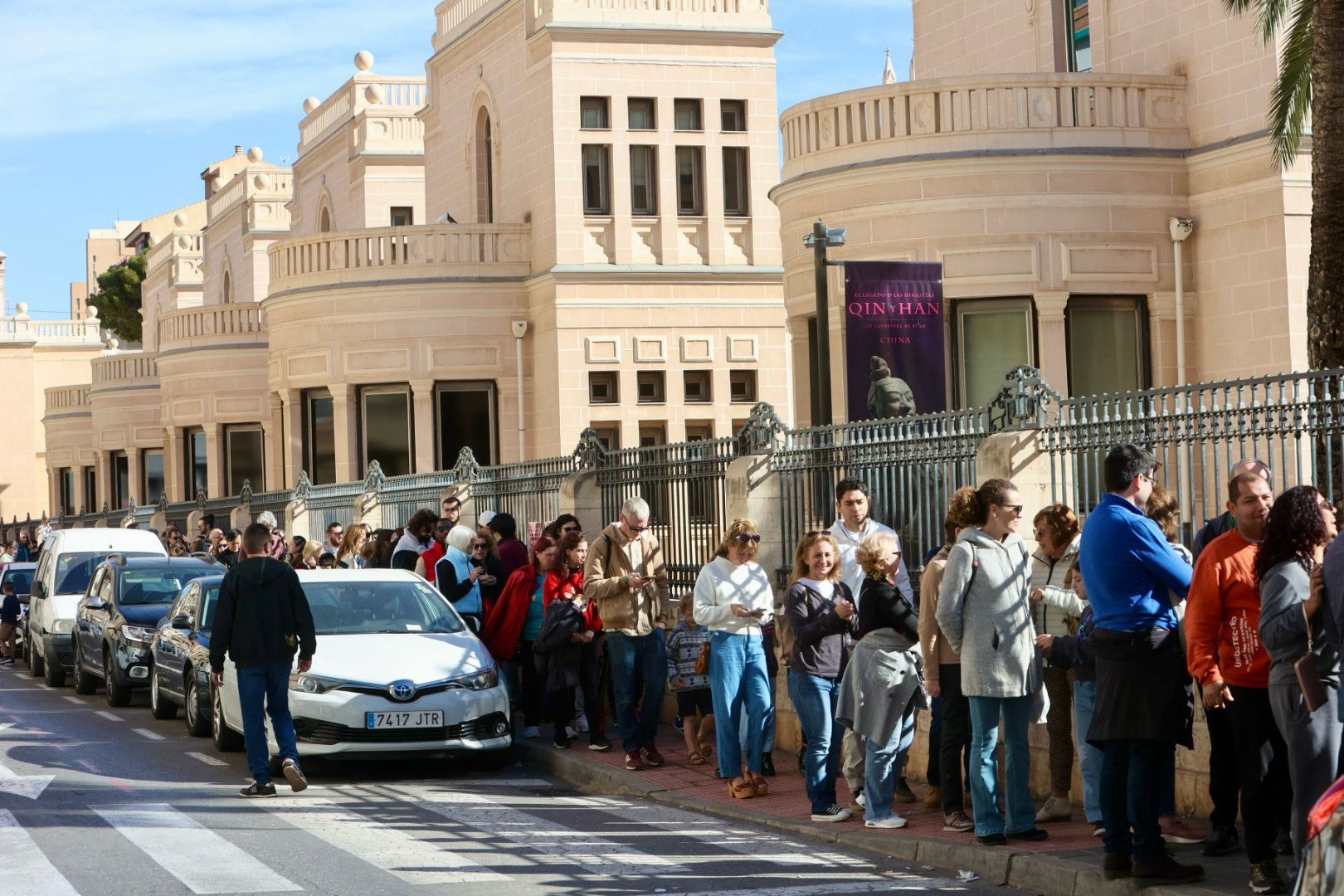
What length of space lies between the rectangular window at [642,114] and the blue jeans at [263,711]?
2109 centimetres

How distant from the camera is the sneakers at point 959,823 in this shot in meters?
11.0

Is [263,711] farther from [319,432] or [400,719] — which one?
[319,432]

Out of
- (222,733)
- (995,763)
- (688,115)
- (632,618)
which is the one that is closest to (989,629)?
(995,763)

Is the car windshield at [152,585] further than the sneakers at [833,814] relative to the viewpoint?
Yes

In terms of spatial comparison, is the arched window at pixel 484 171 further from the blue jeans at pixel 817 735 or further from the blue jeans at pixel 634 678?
the blue jeans at pixel 817 735

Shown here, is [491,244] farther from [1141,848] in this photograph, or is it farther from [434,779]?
[1141,848]

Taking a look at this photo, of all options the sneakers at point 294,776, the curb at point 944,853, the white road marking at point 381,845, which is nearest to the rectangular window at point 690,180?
the curb at point 944,853

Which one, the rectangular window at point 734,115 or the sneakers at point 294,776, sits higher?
the rectangular window at point 734,115

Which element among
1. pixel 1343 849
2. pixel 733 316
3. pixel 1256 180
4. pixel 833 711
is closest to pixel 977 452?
pixel 833 711

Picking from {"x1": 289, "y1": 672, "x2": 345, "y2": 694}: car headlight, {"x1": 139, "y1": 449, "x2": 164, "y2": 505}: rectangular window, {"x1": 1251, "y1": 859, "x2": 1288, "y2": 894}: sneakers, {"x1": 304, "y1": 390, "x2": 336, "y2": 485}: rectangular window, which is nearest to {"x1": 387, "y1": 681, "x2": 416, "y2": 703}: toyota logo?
{"x1": 289, "y1": 672, "x2": 345, "y2": 694}: car headlight

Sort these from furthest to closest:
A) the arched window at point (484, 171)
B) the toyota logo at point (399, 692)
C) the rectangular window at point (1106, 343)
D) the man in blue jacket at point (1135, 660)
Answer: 1. the arched window at point (484, 171)
2. the rectangular window at point (1106, 343)
3. the toyota logo at point (399, 692)
4. the man in blue jacket at point (1135, 660)

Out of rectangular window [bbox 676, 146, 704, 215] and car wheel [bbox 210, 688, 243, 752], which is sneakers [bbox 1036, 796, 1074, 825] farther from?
rectangular window [bbox 676, 146, 704, 215]

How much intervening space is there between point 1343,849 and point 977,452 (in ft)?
29.1

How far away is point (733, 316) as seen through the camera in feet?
111
